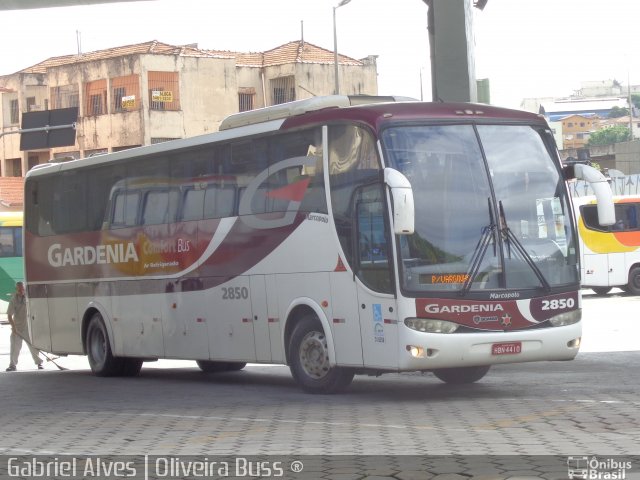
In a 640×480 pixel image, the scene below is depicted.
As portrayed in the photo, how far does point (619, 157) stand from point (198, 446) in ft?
242

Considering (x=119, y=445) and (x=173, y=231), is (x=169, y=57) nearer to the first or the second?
(x=173, y=231)

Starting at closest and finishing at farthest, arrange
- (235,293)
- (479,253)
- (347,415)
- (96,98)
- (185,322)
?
(347,415) → (479,253) → (235,293) → (185,322) → (96,98)

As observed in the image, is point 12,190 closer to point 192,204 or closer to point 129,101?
point 129,101

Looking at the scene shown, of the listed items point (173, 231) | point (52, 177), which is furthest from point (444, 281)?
point (52, 177)

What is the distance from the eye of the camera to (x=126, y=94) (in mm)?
75000

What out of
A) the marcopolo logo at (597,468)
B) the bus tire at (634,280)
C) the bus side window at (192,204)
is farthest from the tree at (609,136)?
the marcopolo logo at (597,468)

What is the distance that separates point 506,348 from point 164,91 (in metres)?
62.3

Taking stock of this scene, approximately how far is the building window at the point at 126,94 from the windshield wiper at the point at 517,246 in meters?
60.9

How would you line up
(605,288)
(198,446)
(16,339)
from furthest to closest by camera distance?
(605,288)
(16,339)
(198,446)

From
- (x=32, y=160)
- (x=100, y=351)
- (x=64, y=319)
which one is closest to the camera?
(x=100, y=351)

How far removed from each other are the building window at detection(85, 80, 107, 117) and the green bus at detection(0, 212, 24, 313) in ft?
95.5

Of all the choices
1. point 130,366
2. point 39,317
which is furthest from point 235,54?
point 130,366

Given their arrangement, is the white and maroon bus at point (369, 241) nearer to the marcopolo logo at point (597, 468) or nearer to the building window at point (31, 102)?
the marcopolo logo at point (597, 468)

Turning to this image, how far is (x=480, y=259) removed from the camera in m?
14.7
